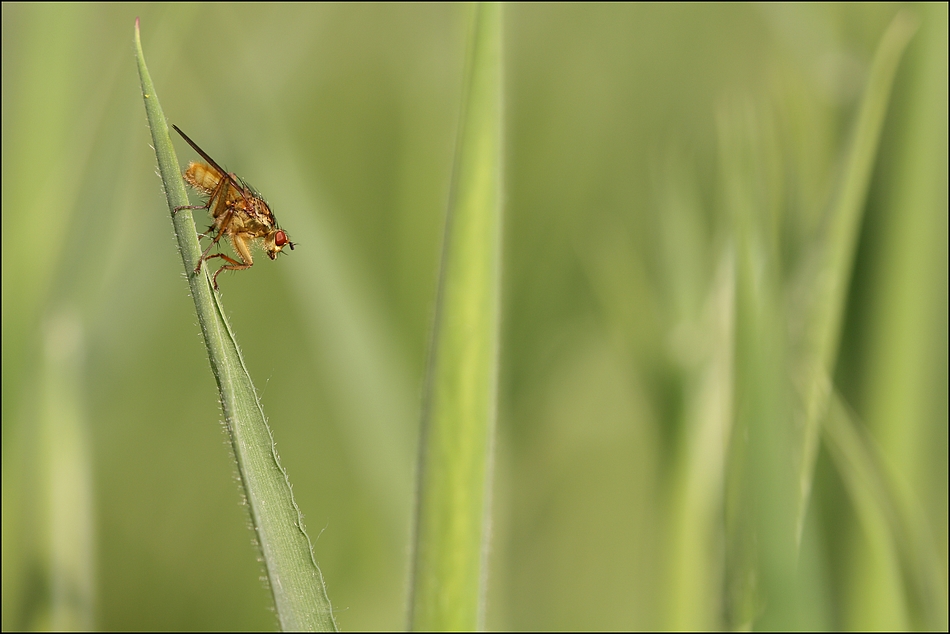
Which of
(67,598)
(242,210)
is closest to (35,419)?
(67,598)

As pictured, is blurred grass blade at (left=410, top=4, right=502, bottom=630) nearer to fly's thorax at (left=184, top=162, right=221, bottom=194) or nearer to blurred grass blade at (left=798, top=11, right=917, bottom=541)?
blurred grass blade at (left=798, top=11, right=917, bottom=541)

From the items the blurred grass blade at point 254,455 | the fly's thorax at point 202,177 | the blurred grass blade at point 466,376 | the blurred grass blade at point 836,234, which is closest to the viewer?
the blurred grass blade at point 254,455

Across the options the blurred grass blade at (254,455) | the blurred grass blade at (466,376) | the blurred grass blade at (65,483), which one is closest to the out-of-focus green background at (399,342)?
the blurred grass blade at (65,483)

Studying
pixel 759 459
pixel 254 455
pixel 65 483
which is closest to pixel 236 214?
pixel 65 483

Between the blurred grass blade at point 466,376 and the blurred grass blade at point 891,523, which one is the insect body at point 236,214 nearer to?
the blurred grass blade at point 466,376

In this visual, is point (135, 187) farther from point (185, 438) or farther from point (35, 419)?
point (35, 419)
